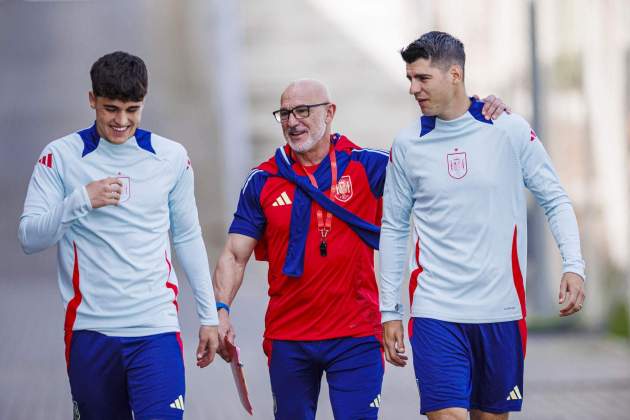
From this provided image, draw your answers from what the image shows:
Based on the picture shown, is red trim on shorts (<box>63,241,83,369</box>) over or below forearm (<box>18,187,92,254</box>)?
below

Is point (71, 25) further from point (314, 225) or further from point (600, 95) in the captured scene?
point (314, 225)

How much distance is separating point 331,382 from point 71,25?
34.9m

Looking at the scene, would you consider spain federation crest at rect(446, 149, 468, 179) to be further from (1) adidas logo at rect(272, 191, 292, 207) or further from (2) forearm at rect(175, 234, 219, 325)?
(2) forearm at rect(175, 234, 219, 325)

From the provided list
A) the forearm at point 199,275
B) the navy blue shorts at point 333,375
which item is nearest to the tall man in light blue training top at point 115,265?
the forearm at point 199,275

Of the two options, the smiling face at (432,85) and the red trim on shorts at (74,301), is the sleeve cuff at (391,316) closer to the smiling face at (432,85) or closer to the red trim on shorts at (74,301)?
the smiling face at (432,85)

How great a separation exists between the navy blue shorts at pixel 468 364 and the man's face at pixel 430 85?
3.28 feet

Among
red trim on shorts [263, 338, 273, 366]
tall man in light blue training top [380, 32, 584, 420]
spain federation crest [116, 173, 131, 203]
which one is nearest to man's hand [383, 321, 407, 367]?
tall man in light blue training top [380, 32, 584, 420]

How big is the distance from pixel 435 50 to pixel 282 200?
112 centimetres

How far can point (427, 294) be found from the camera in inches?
257

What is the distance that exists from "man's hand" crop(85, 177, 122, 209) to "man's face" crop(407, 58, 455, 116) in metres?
1.48

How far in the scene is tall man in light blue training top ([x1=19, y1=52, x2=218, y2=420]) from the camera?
6.20 meters

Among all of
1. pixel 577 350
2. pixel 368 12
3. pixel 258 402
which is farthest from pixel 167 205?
pixel 368 12

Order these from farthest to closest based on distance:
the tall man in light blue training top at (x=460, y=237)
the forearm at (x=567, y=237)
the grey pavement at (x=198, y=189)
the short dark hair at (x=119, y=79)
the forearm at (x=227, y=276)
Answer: the grey pavement at (x=198, y=189) < the forearm at (x=227, y=276) < the tall man in light blue training top at (x=460, y=237) < the forearm at (x=567, y=237) < the short dark hair at (x=119, y=79)

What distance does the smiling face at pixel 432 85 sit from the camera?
6.54m
